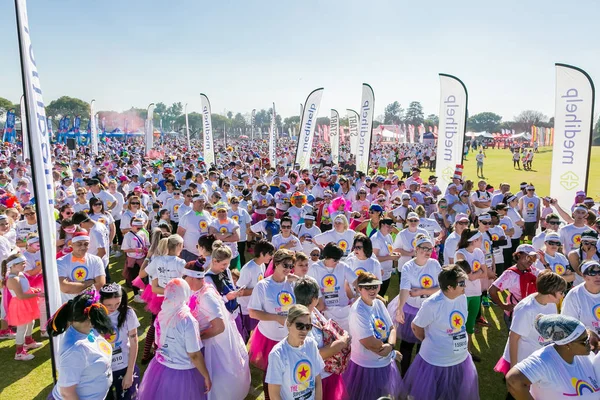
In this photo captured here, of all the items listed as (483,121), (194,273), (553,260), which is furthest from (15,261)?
(483,121)

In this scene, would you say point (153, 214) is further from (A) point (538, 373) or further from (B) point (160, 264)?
(A) point (538, 373)

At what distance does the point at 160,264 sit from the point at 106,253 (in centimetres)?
191

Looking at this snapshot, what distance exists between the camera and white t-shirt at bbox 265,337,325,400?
10.2 feet

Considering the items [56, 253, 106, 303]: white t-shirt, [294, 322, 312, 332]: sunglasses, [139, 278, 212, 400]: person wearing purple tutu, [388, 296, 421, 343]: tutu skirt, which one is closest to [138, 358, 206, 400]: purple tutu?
[139, 278, 212, 400]: person wearing purple tutu

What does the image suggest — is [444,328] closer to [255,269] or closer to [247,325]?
[255,269]

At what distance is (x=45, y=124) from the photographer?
3.66 m

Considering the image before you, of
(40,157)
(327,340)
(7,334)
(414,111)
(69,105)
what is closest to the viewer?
(40,157)

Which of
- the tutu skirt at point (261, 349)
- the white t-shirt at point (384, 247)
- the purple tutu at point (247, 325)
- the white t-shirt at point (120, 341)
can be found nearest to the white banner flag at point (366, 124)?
the white t-shirt at point (384, 247)

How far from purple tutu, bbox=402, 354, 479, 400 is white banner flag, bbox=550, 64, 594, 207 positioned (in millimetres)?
8151

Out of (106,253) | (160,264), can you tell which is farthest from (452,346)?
(106,253)

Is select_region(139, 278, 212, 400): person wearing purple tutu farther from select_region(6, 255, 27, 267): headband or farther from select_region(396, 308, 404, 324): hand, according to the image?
select_region(6, 255, 27, 267): headband

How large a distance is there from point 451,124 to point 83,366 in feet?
41.5

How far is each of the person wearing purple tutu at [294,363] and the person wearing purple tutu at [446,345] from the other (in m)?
1.38

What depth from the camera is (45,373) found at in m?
5.42
